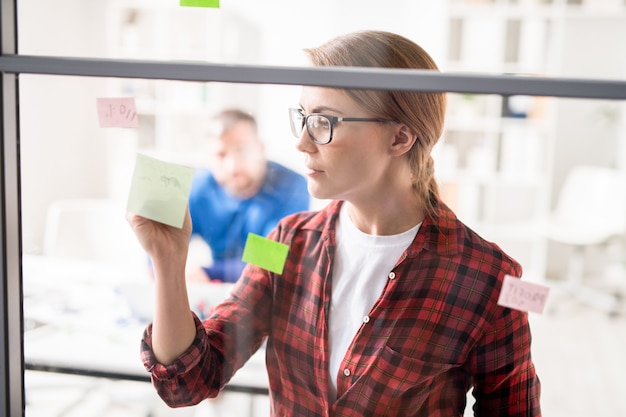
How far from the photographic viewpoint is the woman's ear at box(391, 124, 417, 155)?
2.64 feet

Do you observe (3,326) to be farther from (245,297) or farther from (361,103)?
(361,103)

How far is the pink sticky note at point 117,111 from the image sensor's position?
0.83 meters

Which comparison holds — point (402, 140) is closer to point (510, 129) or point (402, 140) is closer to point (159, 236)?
point (159, 236)

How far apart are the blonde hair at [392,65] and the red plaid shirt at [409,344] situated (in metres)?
0.13

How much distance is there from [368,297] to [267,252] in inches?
6.7

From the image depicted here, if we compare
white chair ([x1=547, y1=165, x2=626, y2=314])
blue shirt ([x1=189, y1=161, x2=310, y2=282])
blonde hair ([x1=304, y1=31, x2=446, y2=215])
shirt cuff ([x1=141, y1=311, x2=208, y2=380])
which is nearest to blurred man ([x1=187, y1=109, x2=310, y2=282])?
blue shirt ([x1=189, y1=161, x2=310, y2=282])

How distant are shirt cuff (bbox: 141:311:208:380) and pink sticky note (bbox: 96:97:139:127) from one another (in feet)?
0.99

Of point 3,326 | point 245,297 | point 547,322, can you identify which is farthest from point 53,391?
point 547,322

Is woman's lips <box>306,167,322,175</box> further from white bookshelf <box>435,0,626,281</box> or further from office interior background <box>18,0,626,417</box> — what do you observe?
white bookshelf <box>435,0,626,281</box>

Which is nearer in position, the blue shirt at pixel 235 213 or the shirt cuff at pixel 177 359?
the shirt cuff at pixel 177 359

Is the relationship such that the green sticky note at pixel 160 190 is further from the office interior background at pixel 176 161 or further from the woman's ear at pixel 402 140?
the woman's ear at pixel 402 140

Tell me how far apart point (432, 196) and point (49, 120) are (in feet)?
2.06

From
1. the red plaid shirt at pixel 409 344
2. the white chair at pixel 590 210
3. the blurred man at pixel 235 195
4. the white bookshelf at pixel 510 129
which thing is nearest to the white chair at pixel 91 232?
the blurred man at pixel 235 195

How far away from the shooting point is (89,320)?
111 cm
